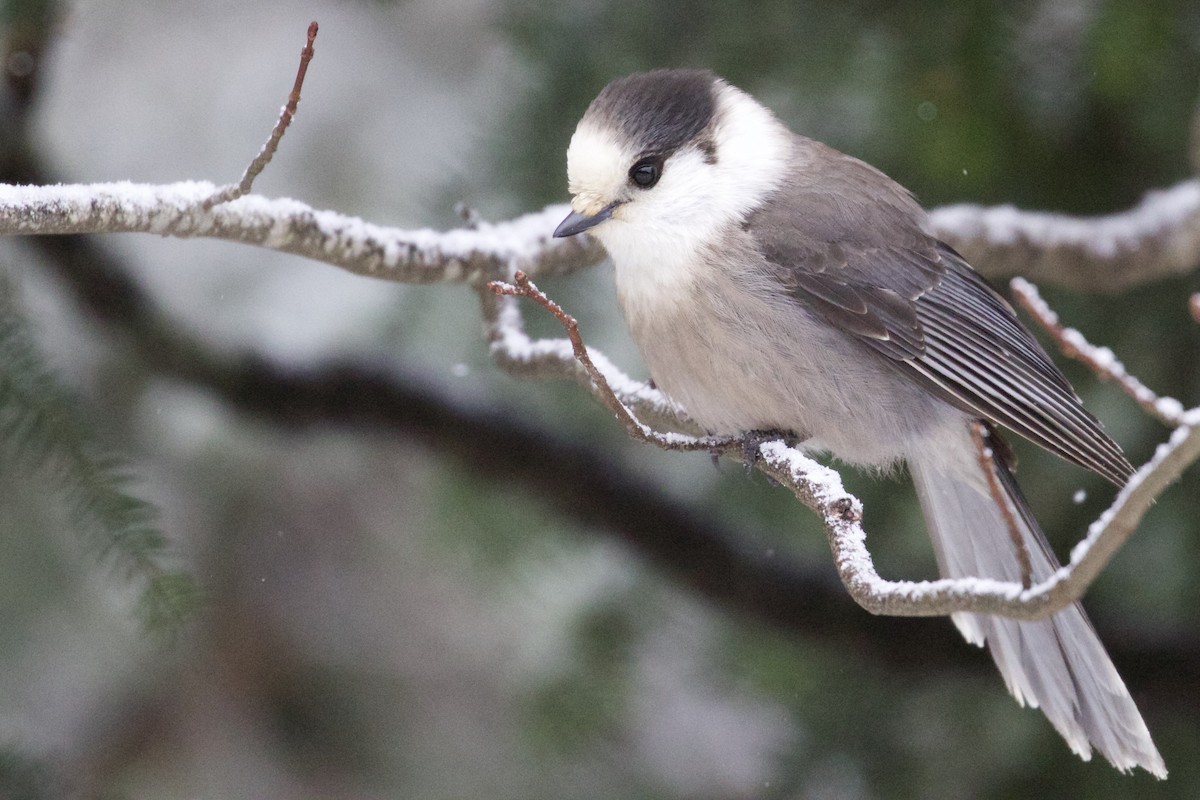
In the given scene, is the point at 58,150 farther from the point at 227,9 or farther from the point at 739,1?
the point at 739,1

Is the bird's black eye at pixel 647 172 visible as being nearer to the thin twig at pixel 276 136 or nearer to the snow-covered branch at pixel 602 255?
the snow-covered branch at pixel 602 255

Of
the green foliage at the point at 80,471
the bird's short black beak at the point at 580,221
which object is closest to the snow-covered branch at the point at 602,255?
the bird's short black beak at the point at 580,221

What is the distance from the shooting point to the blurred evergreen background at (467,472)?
226cm

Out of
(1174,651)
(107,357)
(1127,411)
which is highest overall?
(1127,411)

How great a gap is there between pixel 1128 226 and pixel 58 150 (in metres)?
2.08

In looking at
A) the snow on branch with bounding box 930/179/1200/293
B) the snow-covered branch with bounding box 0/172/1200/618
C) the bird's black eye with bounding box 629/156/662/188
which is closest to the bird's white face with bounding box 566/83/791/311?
the bird's black eye with bounding box 629/156/662/188

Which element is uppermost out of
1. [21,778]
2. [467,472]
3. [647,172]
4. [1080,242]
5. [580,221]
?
[1080,242]

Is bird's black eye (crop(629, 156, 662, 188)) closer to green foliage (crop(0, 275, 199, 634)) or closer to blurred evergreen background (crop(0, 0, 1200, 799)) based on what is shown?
blurred evergreen background (crop(0, 0, 1200, 799))

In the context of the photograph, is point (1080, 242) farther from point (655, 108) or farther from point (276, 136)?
point (276, 136)

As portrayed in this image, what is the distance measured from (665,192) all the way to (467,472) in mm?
845

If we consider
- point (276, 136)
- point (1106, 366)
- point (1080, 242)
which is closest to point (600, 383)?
point (276, 136)

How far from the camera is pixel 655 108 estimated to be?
190 centimetres

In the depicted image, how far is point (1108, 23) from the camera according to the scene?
6.88 ft

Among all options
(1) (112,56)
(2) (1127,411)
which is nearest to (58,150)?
(1) (112,56)
